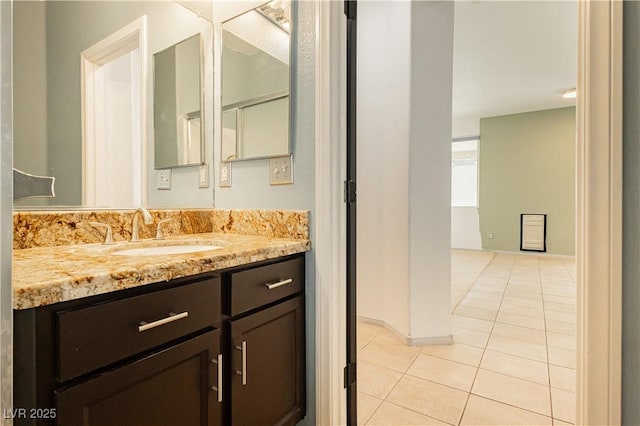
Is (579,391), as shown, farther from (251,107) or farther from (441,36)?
(441,36)

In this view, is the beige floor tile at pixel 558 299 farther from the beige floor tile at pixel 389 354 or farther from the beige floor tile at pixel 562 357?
the beige floor tile at pixel 389 354

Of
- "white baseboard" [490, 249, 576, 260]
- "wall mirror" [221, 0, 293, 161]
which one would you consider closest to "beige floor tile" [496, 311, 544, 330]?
"wall mirror" [221, 0, 293, 161]

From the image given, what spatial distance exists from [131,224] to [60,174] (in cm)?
31

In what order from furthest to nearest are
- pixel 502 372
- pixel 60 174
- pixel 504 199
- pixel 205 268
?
1. pixel 504 199
2. pixel 502 372
3. pixel 60 174
4. pixel 205 268

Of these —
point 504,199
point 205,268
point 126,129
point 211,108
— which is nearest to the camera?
point 205,268

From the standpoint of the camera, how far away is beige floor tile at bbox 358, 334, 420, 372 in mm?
2023

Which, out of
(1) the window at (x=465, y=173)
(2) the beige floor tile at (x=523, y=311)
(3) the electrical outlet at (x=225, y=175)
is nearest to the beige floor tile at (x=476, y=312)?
(2) the beige floor tile at (x=523, y=311)

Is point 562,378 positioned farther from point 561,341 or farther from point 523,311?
point 523,311

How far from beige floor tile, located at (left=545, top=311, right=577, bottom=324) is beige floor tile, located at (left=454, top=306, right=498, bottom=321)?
43cm

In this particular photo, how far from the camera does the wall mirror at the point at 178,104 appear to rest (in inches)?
64.1

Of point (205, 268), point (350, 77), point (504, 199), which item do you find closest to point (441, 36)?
point (350, 77)

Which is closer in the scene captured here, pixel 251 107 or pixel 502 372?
pixel 251 107

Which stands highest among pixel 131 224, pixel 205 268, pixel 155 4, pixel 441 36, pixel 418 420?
pixel 441 36

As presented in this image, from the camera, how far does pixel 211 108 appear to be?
175cm
